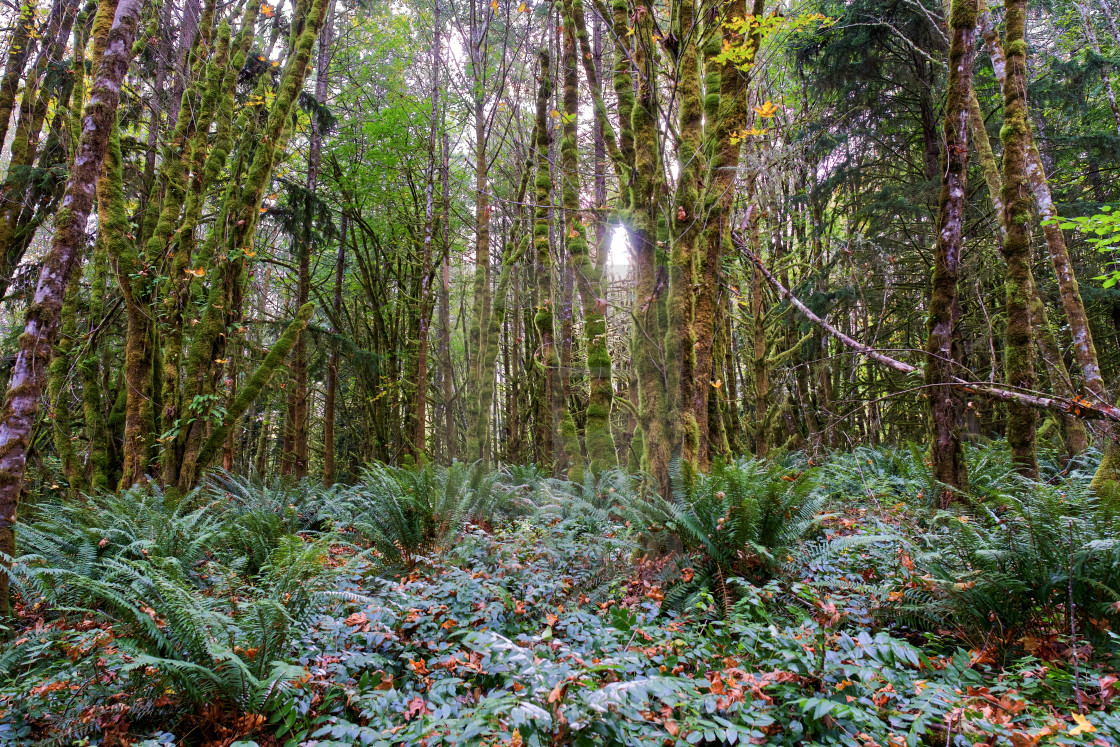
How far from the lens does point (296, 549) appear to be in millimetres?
3527

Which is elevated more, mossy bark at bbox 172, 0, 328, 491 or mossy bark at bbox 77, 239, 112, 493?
mossy bark at bbox 172, 0, 328, 491

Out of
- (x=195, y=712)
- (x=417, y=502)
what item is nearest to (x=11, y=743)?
(x=195, y=712)

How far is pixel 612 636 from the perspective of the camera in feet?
8.79

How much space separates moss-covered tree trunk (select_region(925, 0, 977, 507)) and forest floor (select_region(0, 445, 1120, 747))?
504 millimetres

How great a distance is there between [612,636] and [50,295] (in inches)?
153

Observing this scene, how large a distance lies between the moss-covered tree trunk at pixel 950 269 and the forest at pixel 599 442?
3 cm

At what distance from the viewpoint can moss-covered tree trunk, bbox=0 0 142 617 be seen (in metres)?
3.03

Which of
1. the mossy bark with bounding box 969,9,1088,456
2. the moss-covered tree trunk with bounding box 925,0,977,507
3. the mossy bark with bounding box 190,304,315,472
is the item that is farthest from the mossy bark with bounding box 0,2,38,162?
the mossy bark with bounding box 969,9,1088,456

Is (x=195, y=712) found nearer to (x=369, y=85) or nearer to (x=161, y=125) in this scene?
(x=161, y=125)

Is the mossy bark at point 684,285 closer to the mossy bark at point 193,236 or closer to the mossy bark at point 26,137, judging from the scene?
the mossy bark at point 193,236

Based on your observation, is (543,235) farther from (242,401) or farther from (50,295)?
(50,295)

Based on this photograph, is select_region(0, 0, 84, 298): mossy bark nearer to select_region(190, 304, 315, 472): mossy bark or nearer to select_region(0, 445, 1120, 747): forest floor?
select_region(190, 304, 315, 472): mossy bark

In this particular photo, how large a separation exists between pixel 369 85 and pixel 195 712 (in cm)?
1301

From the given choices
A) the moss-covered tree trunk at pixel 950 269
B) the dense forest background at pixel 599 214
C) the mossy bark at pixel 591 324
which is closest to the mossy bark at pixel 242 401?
the dense forest background at pixel 599 214
